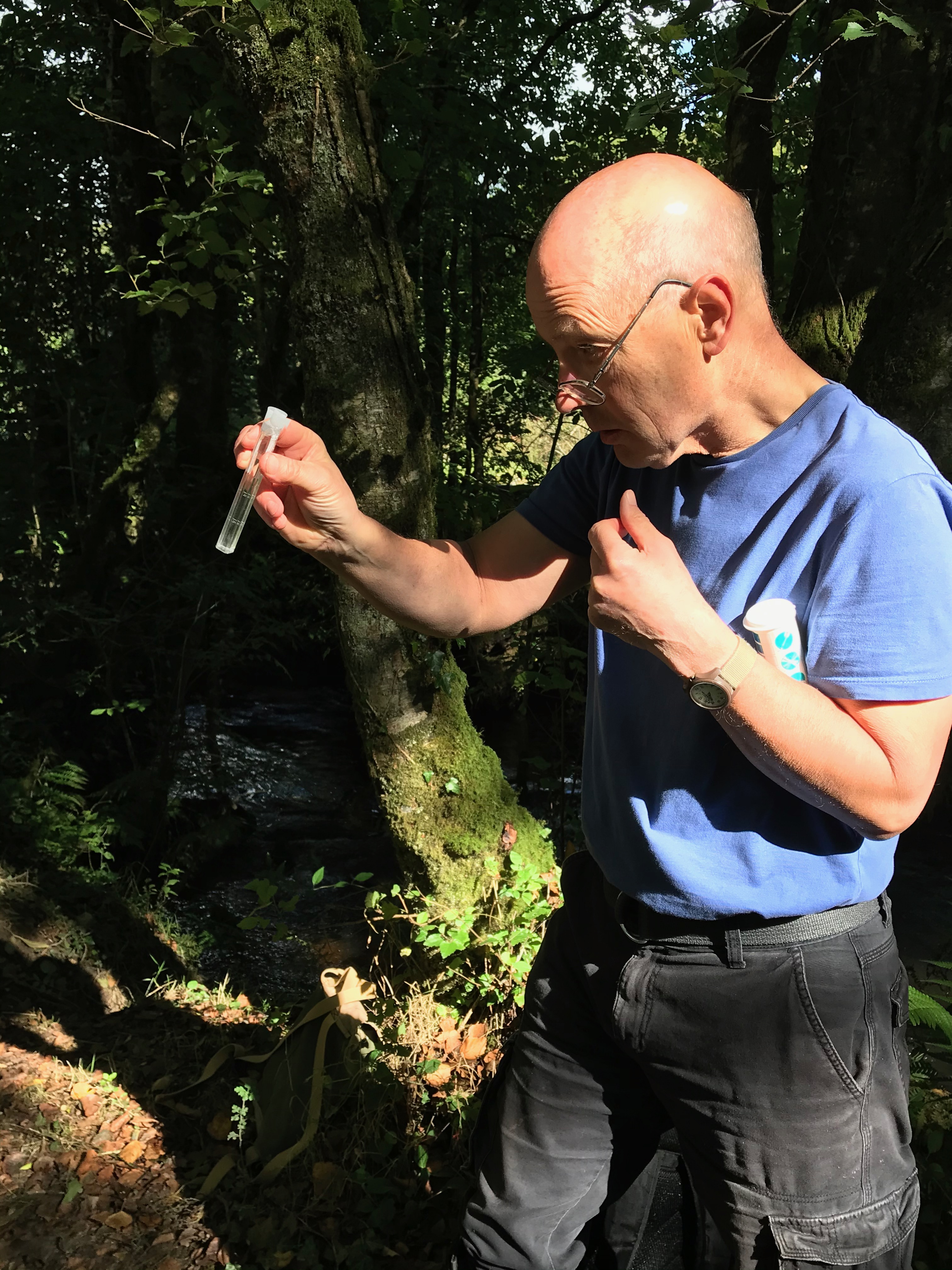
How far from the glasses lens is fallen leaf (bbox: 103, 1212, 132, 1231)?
→ 2566mm

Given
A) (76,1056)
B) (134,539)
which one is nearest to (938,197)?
(76,1056)

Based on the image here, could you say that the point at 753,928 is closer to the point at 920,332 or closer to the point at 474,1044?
the point at 474,1044

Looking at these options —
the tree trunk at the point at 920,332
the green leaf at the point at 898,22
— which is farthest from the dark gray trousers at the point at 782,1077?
the green leaf at the point at 898,22

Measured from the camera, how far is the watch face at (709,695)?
1253 millimetres

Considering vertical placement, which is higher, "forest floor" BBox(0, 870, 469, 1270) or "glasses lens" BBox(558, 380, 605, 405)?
"glasses lens" BBox(558, 380, 605, 405)

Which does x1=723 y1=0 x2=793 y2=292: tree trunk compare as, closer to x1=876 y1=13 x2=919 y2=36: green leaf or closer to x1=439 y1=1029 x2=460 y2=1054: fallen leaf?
x1=876 y1=13 x2=919 y2=36: green leaf

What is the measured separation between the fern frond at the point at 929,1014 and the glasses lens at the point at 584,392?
177 centimetres

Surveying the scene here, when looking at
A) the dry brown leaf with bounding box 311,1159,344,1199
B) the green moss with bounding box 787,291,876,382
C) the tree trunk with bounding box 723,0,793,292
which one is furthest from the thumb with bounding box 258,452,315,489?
the tree trunk with bounding box 723,0,793,292

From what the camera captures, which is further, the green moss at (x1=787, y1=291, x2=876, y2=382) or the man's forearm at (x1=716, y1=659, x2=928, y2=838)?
the green moss at (x1=787, y1=291, x2=876, y2=382)

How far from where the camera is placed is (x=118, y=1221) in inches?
105

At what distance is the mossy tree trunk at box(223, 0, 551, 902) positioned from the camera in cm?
256

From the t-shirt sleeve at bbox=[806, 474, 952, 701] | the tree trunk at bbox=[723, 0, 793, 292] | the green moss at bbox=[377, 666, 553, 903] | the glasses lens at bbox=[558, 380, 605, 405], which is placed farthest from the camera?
the tree trunk at bbox=[723, 0, 793, 292]

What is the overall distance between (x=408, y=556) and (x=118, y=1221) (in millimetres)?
2148

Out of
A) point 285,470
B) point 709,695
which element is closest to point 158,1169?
point 285,470
